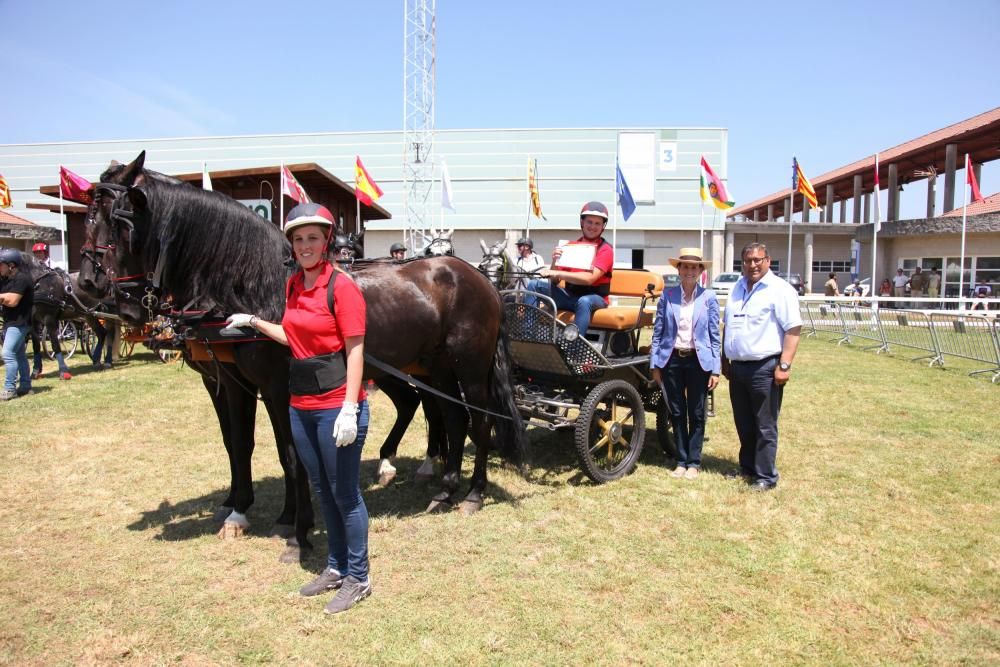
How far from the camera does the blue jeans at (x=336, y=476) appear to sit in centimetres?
305

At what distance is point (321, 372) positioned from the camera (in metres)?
2.97

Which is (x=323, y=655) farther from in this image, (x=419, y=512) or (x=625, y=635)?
(x=419, y=512)

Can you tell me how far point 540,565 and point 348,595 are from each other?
3.85ft

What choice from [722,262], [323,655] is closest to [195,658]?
[323,655]

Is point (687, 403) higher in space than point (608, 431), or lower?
higher

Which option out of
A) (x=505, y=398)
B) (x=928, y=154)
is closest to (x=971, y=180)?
(x=928, y=154)

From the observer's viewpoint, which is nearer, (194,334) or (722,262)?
(194,334)

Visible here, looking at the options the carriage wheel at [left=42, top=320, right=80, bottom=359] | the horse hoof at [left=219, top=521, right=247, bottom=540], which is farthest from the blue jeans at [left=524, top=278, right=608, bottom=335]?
the carriage wheel at [left=42, top=320, right=80, bottom=359]

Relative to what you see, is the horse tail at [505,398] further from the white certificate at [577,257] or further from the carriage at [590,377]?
the white certificate at [577,257]

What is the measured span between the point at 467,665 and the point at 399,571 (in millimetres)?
1013

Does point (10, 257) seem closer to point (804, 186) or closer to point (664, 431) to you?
point (664, 431)

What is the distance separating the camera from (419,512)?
183 inches

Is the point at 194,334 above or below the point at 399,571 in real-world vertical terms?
above

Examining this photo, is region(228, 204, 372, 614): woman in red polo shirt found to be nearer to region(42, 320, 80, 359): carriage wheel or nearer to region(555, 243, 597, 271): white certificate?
region(555, 243, 597, 271): white certificate
